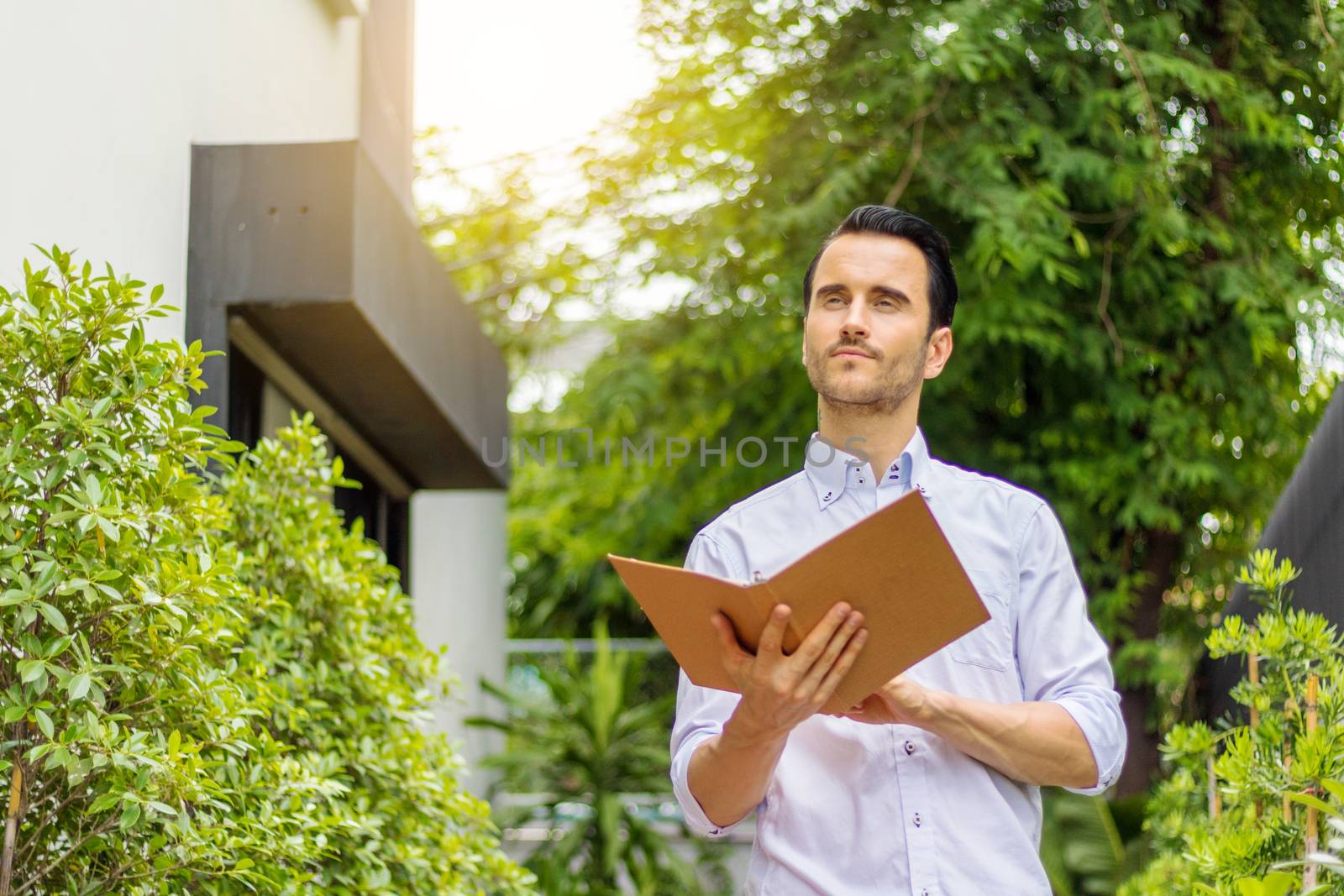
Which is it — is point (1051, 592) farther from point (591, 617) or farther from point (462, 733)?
point (591, 617)

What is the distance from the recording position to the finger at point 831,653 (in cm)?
146

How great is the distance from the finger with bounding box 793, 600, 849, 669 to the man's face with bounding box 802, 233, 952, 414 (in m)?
0.42

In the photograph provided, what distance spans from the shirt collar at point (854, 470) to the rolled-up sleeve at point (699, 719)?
6.6 inches

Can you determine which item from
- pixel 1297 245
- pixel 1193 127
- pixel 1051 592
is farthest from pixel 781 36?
pixel 1051 592

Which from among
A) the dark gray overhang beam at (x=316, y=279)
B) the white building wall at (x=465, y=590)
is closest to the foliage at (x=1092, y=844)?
the white building wall at (x=465, y=590)

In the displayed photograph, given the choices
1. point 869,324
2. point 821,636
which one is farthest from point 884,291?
point 821,636

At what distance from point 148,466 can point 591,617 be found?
9666mm

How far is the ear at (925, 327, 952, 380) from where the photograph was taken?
6.31 feet

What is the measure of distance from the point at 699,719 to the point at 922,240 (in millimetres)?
728

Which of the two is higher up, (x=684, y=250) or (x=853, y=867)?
(x=684, y=250)

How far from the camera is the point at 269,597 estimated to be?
2.47m

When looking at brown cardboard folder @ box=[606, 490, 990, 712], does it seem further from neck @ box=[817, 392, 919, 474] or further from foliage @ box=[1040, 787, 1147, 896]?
foliage @ box=[1040, 787, 1147, 896]

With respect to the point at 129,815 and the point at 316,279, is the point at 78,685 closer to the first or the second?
the point at 129,815

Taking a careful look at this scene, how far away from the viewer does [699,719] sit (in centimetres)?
175
